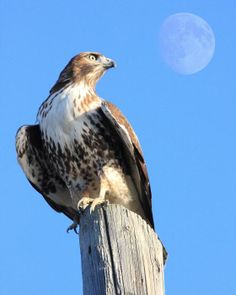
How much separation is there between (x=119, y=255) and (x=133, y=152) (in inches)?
95.7

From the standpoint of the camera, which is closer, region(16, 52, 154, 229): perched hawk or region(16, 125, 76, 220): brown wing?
region(16, 52, 154, 229): perched hawk

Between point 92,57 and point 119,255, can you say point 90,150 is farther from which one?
point 119,255

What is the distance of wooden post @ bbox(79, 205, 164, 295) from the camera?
11.3ft

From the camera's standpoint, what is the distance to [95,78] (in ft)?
22.5

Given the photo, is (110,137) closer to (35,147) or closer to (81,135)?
(81,135)

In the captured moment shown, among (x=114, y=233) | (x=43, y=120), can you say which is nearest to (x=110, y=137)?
(x=43, y=120)

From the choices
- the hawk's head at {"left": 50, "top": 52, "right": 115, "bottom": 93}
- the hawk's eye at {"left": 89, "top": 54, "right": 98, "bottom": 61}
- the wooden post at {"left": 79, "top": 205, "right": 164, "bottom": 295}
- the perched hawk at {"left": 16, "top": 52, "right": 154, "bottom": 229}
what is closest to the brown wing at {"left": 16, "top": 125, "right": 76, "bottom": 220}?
the perched hawk at {"left": 16, "top": 52, "right": 154, "bottom": 229}

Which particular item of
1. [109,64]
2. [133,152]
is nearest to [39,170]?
[133,152]

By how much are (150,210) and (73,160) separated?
84 centimetres

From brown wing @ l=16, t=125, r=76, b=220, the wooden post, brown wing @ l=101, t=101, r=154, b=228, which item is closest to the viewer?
the wooden post

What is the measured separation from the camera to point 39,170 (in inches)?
256

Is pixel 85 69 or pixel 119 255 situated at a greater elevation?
pixel 85 69

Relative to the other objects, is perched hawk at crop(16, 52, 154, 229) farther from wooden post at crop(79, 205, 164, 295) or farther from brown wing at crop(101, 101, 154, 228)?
wooden post at crop(79, 205, 164, 295)

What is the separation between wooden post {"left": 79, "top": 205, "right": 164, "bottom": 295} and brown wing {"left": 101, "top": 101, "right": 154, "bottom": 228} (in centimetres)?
204
